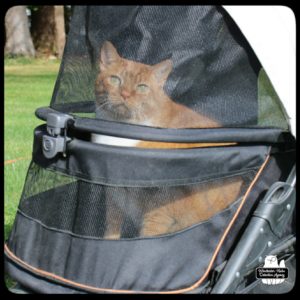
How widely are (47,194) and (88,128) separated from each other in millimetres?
269

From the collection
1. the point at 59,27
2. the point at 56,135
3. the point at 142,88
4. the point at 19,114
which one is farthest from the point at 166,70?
the point at 59,27

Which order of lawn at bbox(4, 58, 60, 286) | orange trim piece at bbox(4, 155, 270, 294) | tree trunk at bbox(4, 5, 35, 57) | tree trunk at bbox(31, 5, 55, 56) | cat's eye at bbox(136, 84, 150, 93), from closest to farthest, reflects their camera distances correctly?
orange trim piece at bbox(4, 155, 270, 294)
cat's eye at bbox(136, 84, 150, 93)
lawn at bbox(4, 58, 60, 286)
tree trunk at bbox(4, 5, 35, 57)
tree trunk at bbox(31, 5, 55, 56)

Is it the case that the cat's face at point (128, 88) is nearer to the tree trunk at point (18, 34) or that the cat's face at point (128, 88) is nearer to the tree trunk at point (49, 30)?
the tree trunk at point (18, 34)

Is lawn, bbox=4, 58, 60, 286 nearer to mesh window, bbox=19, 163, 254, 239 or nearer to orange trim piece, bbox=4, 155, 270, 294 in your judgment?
orange trim piece, bbox=4, 155, 270, 294

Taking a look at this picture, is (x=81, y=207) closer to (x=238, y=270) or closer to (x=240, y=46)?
(x=238, y=270)

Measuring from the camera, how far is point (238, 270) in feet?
6.06

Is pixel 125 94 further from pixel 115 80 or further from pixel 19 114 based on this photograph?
pixel 19 114

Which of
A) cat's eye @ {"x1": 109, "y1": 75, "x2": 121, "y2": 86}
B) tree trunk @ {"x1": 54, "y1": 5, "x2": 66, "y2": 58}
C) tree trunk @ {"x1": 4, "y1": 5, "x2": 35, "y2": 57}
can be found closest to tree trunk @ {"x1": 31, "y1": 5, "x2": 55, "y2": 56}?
tree trunk @ {"x1": 54, "y1": 5, "x2": 66, "y2": 58}

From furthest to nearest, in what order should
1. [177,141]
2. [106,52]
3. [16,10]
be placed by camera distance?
[16,10] → [106,52] → [177,141]

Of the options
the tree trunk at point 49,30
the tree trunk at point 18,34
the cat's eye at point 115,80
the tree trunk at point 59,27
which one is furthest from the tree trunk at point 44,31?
the cat's eye at point 115,80

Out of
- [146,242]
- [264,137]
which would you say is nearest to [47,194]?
[146,242]

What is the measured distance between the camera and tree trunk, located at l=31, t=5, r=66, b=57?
14281mm

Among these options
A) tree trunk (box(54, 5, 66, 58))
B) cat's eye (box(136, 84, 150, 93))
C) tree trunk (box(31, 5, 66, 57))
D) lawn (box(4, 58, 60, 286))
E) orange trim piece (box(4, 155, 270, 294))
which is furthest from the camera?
tree trunk (box(31, 5, 66, 57))

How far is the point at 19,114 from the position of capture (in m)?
6.52
